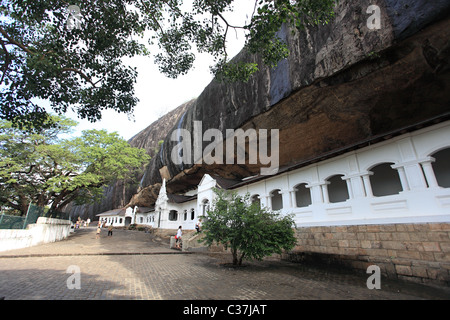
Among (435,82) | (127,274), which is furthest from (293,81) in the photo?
(127,274)

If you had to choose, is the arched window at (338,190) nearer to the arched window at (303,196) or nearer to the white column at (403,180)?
the arched window at (303,196)

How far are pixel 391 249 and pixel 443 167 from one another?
4343 mm

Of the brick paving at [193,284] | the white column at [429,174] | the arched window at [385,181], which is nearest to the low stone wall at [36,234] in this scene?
the brick paving at [193,284]

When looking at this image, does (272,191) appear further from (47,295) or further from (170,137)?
(170,137)

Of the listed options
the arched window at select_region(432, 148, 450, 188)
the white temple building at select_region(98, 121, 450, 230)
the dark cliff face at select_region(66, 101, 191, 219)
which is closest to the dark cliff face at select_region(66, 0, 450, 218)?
the white temple building at select_region(98, 121, 450, 230)

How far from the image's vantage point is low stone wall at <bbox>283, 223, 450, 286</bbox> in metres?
5.91

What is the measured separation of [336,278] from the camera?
6734mm

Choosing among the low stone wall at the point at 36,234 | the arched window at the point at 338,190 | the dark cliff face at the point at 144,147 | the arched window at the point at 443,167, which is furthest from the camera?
the dark cliff face at the point at 144,147

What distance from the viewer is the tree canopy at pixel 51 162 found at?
15.0 m

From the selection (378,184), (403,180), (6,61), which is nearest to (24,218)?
(6,61)

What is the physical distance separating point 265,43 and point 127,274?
8.57 metres

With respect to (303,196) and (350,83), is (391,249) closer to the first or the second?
(303,196)

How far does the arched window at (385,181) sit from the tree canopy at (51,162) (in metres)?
19.0

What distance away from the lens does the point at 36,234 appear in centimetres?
1328
